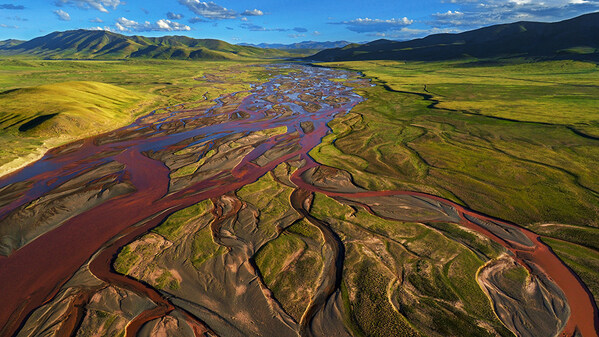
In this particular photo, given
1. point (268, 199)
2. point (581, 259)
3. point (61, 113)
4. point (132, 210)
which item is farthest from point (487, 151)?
point (61, 113)

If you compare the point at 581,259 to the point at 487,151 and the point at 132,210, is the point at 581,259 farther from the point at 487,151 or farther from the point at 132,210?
the point at 132,210

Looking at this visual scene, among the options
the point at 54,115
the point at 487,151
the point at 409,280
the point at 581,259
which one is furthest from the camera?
the point at 54,115

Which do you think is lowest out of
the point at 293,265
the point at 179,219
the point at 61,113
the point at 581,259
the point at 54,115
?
the point at 581,259

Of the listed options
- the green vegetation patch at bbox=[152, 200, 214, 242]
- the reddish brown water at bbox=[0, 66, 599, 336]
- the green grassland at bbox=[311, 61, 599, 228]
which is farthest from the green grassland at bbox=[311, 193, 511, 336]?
the green vegetation patch at bbox=[152, 200, 214, 242]

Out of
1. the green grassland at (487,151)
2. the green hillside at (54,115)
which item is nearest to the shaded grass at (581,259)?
the green grassland at (487,151)

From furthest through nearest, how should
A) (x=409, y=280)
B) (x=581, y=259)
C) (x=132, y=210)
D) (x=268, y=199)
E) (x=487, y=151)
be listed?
(x=487, y=151)
(x=268, y=199)
(x=132, y=210)
(x=581, y=259)
(x=409, y=280)

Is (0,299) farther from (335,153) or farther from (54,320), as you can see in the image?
(335,153)

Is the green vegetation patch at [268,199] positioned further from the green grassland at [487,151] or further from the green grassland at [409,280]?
the green grassland at [487,151]
